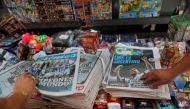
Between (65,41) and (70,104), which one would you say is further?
(65,41)

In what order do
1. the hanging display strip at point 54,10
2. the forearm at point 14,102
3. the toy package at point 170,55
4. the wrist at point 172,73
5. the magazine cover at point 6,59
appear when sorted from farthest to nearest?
the hanging display strip at point 54,10 < the magazine cover at point 6,59 < the toy package at point 170,55 < the wrist at point 172,73 < the forearm at point 14,102

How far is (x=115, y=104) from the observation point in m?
0.97

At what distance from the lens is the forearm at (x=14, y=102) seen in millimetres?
817

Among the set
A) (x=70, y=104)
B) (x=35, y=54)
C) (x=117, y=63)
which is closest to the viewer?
(x=70, y=104)

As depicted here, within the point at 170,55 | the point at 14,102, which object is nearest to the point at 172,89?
the point at 170,55

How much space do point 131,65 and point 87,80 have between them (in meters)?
0.26

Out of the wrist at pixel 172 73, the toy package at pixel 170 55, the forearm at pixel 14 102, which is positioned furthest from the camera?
the toy package at pixel 170 55

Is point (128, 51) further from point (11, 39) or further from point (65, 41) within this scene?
point (11, 39)

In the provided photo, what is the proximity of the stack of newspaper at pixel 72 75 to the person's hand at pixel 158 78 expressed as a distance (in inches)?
8.6

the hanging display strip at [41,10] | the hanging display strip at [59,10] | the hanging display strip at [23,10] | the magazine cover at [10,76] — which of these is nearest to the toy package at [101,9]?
the hanging display strip at [59,10]

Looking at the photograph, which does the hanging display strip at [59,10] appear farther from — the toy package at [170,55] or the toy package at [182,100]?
the toy package at [182,100]

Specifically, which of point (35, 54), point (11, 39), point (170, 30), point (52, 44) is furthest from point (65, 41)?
point (170, 30)

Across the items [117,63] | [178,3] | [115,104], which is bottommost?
[115,104]

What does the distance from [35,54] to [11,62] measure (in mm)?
151
